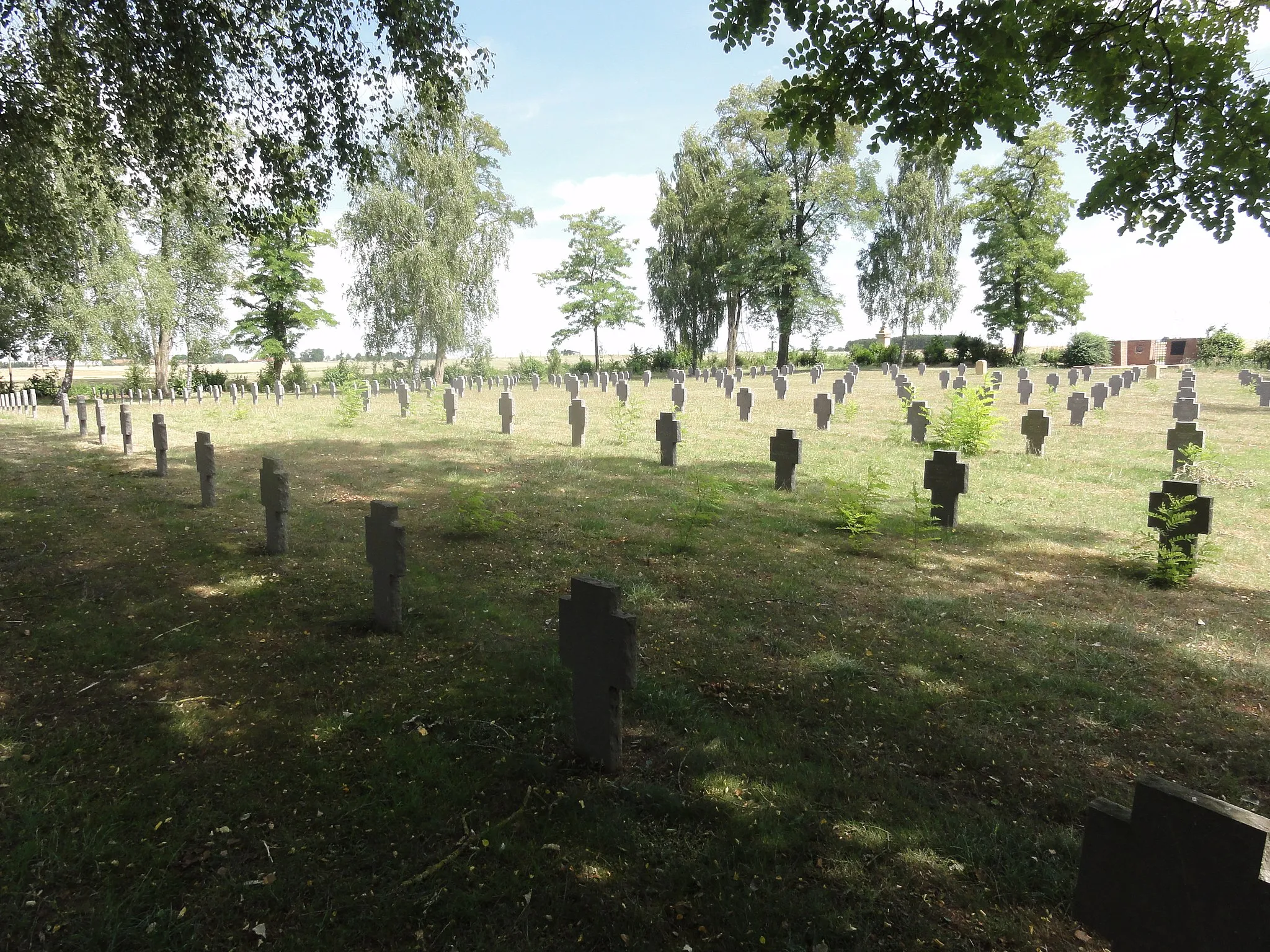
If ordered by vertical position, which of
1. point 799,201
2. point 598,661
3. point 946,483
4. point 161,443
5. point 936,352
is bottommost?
point 598,661

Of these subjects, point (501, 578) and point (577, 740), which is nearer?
point (577, 740)

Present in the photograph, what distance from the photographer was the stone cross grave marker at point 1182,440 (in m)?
9.86

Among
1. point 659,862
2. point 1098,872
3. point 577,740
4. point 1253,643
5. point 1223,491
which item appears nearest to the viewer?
point 1098,872

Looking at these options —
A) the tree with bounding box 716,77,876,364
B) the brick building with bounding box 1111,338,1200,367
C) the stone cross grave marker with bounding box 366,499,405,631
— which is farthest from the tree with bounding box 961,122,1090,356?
the stone cross grave marker with bounding box 366,499,405,631

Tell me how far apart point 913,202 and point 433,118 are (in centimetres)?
3920

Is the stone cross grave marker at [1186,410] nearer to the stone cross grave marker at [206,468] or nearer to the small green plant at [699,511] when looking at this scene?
the small green plant at [699,511]

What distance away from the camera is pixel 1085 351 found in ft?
129

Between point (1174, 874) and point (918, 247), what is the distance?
4496 cm

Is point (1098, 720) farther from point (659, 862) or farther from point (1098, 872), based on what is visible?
point (659, 862)

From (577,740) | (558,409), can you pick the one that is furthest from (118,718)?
(558,409)

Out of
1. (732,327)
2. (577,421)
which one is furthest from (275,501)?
(732,327)

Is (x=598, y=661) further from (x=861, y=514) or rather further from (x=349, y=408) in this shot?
(x=349, y=408)

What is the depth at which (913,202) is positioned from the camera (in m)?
40.8

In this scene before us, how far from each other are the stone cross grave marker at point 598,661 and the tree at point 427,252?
28536 millimetres
